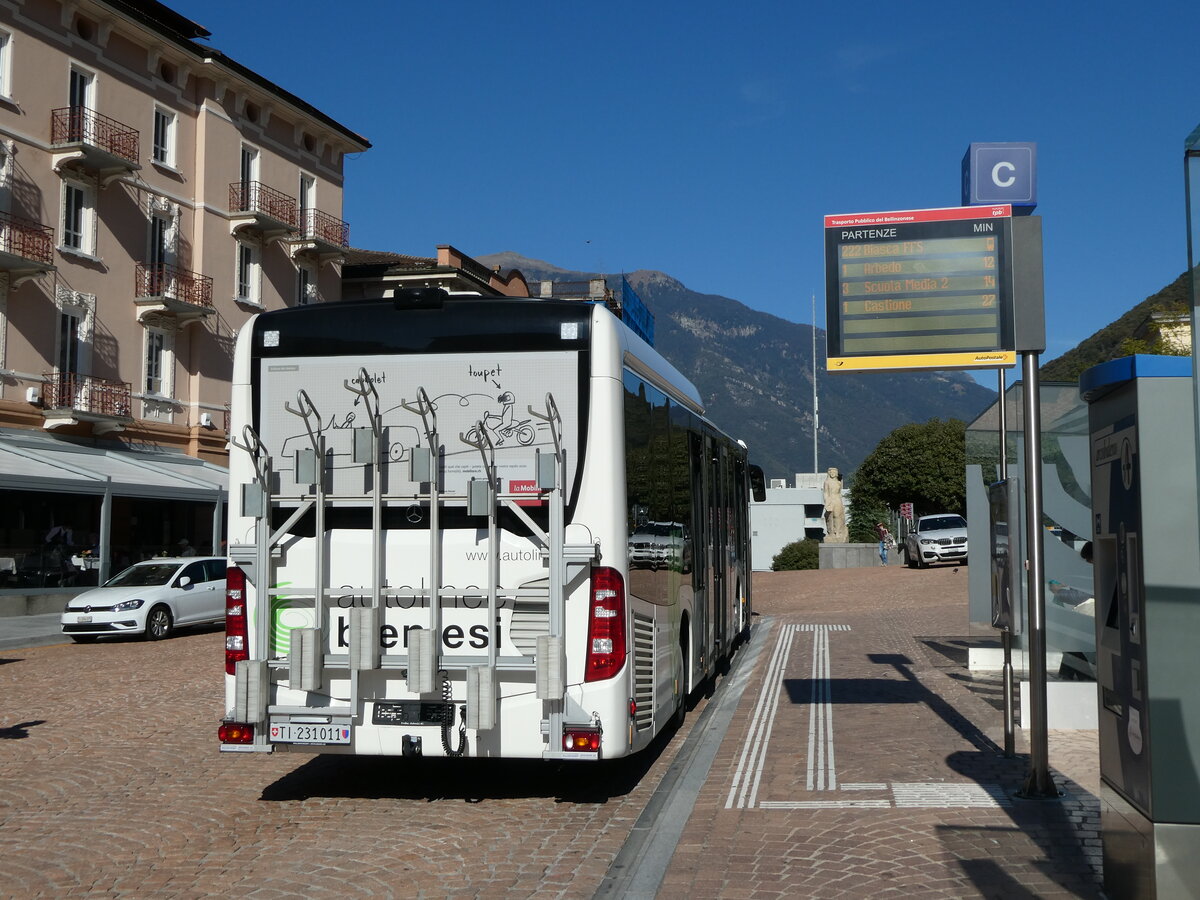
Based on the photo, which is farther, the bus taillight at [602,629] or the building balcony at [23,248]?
the building balcony at [23,248]

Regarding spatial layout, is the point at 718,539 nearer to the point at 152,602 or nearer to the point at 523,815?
the point at 523,815

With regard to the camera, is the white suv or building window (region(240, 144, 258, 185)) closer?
the white suv

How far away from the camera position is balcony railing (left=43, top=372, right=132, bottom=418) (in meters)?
32.1

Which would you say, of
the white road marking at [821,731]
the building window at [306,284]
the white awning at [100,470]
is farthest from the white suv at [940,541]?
the building window at [306,284]

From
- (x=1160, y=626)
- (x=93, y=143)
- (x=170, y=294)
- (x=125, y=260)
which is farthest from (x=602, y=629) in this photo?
(x=170, y=294)

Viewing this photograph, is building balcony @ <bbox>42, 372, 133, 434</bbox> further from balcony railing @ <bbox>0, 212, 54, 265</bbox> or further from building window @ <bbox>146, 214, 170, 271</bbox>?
building window @ <bbox>146, 214, 170, 271</bbox>

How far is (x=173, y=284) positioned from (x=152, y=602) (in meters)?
18.2

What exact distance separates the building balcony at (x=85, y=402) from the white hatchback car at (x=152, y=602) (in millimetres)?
10562

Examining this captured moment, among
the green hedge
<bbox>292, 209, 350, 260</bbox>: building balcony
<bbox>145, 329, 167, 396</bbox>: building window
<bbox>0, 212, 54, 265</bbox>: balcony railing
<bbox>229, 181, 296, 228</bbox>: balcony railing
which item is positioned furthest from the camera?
the green hedge

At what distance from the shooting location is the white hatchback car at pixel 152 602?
2086 cm

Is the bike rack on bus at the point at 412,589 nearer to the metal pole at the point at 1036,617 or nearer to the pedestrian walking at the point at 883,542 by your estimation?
the metal pole at the point at 1036,617

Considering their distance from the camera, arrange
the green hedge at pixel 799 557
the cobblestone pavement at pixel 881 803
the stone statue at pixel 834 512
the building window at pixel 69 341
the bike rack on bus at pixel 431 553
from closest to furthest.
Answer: the cobblestone pavement at pixel 881 803
the bike rack on bus at pixel 431 553
the building window at pixel 69 341
the green hedge at pixel 799 557
the stone statue at pixel 834 512

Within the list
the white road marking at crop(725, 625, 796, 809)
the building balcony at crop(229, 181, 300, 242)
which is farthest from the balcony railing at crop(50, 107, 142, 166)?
the white road marking at crop(725, 625, 796, 809)

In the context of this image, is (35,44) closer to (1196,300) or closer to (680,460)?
(680,460)
